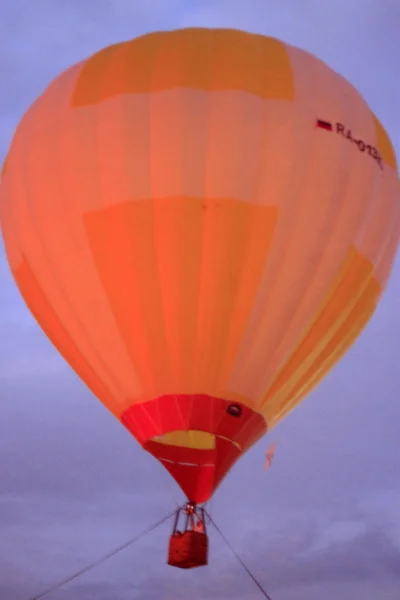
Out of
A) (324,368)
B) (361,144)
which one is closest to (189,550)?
(324,368)

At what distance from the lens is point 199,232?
14.9 metres

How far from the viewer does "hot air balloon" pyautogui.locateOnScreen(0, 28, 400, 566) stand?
1499 cm

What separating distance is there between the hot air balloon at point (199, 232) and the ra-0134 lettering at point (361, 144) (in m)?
0.03

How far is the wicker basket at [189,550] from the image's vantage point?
14727 millimetres

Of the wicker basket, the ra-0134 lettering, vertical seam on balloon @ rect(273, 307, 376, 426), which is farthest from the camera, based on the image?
vertical seam on balloon @ rect(273, 307, 376, 426)

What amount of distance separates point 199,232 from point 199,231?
0.04 feet

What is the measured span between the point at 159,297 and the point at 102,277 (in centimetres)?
73

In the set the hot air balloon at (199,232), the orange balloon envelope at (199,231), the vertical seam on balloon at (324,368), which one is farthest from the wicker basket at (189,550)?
the vertical seam on balloon at (324,368)

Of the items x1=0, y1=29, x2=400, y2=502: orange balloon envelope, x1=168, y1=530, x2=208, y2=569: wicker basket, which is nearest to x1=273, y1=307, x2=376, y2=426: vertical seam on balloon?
x1=0, y1=29, x2=400, y2=502: orange balloon envelope

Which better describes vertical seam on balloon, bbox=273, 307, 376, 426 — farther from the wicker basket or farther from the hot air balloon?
the wicker basket

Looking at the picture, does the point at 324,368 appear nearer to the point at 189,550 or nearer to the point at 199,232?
the point at 199,232

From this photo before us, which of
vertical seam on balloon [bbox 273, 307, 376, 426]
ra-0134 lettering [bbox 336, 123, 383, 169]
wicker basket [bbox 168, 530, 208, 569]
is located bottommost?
wicker basket [bbox 168, 530, 208, 569]

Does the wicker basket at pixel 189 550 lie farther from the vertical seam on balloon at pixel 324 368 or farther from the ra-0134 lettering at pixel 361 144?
the ra-0134 lettering at pixel 361 144

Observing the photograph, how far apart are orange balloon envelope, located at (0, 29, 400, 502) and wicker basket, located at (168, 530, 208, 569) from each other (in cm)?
61
